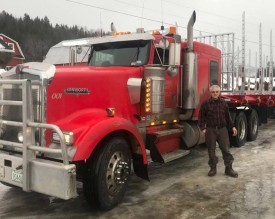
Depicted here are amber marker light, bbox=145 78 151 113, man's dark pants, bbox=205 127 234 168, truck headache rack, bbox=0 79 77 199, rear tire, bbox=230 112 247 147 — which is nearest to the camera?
truck headache rack, bbox=0 79 77 199

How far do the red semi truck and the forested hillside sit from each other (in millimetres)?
60599

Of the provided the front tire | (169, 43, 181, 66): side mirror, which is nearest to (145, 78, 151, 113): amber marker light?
(169, 43, 181, 66): side mirror

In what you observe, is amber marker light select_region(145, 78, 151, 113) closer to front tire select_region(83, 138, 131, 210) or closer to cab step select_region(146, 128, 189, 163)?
cab step select_region(146, 128, 189, 163)

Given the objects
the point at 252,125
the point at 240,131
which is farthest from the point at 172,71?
the point at 252,125

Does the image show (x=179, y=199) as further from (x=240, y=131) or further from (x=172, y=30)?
(x=240, y=131)

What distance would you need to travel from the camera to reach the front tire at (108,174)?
4.78 meters

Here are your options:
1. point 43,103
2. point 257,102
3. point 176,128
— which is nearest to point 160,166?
point 176,128

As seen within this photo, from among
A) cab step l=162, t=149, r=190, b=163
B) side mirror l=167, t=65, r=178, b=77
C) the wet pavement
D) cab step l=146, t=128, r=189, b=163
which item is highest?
side mirror l=167, t=65, r=178, b=77

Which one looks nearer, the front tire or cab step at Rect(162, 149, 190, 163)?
the front tire

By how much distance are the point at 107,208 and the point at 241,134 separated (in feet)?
20.2

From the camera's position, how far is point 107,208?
4.93 m

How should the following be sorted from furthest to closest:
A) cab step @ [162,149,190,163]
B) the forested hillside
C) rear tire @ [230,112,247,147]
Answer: the forested hillside → rear tire @ [230,112,247,147] → cab step @ [162,149,190,163]

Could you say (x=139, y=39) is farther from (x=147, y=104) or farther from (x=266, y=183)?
(x=266, y=183)

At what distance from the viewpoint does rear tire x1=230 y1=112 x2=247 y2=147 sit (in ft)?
32.2
